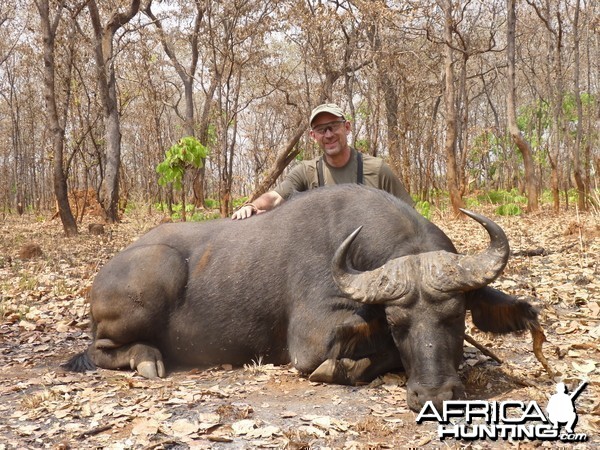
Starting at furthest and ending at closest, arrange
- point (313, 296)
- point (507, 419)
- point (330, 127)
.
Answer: point (330, 127)
point (313, 296)
point (507, 419)

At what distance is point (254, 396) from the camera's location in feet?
12.8

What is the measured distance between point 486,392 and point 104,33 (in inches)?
637

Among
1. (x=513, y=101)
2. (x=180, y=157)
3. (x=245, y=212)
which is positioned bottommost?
(x=245, y=212)

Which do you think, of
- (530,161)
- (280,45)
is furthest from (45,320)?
(280,45)

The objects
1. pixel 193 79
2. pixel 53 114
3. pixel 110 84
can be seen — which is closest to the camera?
pixel 53 114

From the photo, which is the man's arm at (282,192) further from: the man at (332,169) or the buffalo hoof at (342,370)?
the buffalo hoof at (342,370)

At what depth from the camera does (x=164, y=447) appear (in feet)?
10.2

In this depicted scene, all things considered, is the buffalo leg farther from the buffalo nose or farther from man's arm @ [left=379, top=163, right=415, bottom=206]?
man's arm @ [left=379, top=163, right=415, bottom=206]

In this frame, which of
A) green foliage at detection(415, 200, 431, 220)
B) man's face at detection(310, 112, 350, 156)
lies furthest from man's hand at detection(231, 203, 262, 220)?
green foliage at detection(415, 200, 431, 220)

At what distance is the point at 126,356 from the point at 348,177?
9.24 feet

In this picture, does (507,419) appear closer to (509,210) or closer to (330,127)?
(330,127)

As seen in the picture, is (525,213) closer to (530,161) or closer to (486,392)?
(530,161)

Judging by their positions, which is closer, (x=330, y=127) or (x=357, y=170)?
(x=330, y=127)

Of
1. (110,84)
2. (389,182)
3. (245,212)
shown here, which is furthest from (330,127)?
(110,84)
